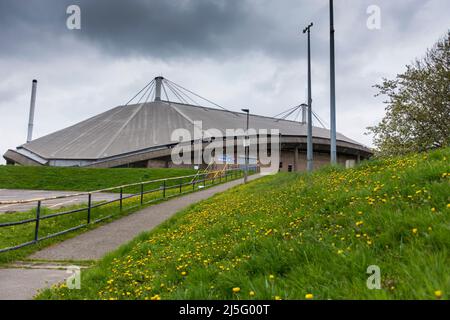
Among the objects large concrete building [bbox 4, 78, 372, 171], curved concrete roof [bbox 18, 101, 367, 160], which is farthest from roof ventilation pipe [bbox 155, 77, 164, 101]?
curved concrete roof [bbox 18, 101, 367, 160]

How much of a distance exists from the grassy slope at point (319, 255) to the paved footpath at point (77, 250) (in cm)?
78

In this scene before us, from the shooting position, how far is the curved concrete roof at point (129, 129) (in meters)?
55.8

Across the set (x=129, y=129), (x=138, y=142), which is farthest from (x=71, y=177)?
(x=129, y=129)

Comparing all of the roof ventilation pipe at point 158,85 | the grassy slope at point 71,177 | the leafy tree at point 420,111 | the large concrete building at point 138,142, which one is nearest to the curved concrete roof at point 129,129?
the large concrete building at point 138,142

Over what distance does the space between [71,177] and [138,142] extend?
22.7 meters

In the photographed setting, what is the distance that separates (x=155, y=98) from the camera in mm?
80188

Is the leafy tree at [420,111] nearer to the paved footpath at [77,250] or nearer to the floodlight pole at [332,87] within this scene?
the floodlight pole at [332,87]

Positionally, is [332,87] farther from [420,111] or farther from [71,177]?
[71,177]

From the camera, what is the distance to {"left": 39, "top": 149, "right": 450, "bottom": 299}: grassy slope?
8.39ft

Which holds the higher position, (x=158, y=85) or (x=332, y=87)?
(x=158, y=85)

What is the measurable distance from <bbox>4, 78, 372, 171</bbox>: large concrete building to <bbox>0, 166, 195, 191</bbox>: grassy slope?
14.7 metres

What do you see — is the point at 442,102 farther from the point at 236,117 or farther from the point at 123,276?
the point at 236,117

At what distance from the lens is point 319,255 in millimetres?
3232
